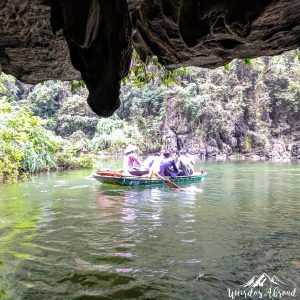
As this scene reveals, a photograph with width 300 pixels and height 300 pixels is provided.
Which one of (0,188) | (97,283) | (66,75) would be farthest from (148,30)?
(0,188)

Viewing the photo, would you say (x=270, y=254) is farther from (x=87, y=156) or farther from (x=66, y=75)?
(x=87, y=156)

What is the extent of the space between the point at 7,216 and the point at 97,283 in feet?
15.0

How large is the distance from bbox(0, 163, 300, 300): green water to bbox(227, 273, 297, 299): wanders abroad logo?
91mm

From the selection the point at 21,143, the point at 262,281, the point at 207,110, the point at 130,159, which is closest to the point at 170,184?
the point at 130,159

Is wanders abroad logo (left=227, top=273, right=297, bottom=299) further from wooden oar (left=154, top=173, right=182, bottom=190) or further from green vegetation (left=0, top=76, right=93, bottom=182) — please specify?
green vegetation (left=0, top=76, right=93, bottom=182)

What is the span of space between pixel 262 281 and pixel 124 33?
3.35m

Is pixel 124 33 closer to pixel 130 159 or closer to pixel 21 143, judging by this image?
pixel 21 143

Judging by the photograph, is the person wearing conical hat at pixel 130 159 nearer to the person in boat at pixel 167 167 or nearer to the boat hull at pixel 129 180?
the boat hull at pixel 129 180

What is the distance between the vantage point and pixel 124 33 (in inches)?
96.8

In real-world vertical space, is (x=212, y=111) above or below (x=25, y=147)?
above

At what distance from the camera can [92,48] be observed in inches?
98.5

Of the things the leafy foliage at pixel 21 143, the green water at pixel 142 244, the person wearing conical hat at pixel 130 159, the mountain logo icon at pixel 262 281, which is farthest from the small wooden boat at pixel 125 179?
the mountain logo icon at pixel 262 281

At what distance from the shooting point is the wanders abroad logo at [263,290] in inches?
157

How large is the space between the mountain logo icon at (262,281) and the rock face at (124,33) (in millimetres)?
2592
